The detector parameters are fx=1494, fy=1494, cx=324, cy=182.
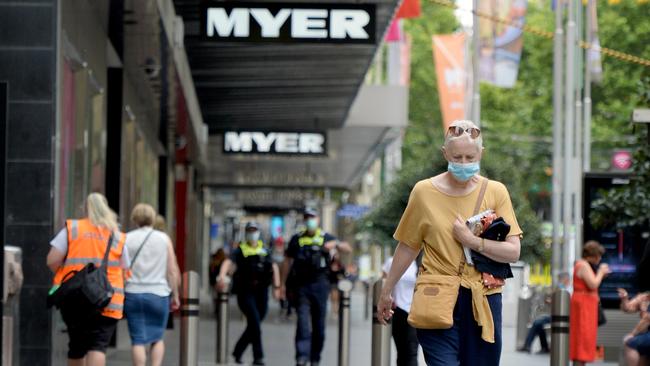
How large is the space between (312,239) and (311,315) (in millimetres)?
774

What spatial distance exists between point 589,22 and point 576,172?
994 cm

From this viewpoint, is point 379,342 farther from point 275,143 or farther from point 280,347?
point 275,143

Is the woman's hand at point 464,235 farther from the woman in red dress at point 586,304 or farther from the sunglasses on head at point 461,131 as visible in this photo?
the woman in red dress at point 586,304

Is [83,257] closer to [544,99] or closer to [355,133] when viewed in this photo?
[355,133]

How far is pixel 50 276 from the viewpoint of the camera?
11.7 m

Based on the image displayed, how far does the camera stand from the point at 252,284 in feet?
53.5

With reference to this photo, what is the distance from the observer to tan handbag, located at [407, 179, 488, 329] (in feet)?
23.1

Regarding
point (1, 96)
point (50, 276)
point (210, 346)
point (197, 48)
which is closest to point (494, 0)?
point (197, 48)

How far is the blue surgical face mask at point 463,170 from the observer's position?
7.19 metres

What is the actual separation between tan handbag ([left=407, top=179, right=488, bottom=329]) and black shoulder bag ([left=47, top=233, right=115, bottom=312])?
4130mm

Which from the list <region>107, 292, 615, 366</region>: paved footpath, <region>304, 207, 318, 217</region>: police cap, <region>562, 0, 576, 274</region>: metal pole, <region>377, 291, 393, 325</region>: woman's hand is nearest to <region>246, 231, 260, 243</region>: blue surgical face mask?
<region>304, 207, 318, 217</region>: police cap

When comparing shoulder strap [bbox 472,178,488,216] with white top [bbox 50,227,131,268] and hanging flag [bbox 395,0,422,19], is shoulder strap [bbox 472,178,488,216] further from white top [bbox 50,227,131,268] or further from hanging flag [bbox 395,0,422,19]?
hanging flag [bbox 395,0,422,19]

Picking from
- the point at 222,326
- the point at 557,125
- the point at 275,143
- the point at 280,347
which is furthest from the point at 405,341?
the point at 557,125

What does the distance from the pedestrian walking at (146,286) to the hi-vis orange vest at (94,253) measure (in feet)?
3.47
